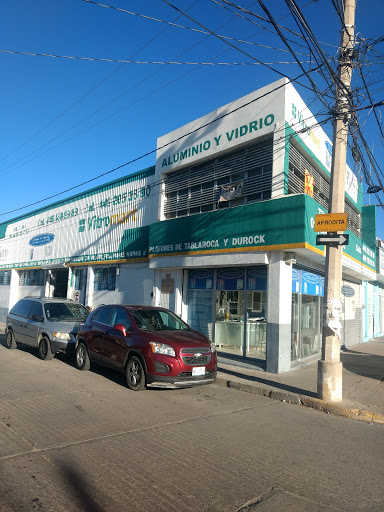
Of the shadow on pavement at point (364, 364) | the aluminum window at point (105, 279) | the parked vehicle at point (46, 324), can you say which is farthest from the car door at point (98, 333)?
the aluminum window at point (105, 279)

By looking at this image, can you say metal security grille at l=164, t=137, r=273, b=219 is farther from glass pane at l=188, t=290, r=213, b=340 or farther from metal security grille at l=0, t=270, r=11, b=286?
metal security grille at l=0, t=270, r=11, b=286

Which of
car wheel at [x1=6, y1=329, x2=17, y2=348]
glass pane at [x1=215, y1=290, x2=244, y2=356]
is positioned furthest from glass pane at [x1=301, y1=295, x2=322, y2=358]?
car wheel at [x1=6, y1=329, x2=17, y2=348]

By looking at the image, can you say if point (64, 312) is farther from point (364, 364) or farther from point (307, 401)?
point (364, 364)

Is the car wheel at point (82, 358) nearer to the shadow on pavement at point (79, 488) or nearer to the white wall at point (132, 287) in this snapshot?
the white wall at point (132, 287)

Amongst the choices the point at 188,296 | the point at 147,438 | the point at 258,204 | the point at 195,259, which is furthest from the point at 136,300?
the point at 147,438

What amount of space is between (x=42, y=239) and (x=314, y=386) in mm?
19089

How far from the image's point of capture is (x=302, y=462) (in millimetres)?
4668

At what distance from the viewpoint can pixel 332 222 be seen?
26.0 feet

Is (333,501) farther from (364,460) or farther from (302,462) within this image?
(364,460)

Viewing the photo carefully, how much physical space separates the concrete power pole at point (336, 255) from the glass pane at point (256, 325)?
3398mm

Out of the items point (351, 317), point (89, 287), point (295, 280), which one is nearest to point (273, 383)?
point (295, 280)

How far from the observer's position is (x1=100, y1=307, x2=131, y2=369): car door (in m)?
8.30

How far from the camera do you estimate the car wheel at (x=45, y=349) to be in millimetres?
10906

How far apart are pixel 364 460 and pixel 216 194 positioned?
9533mm
